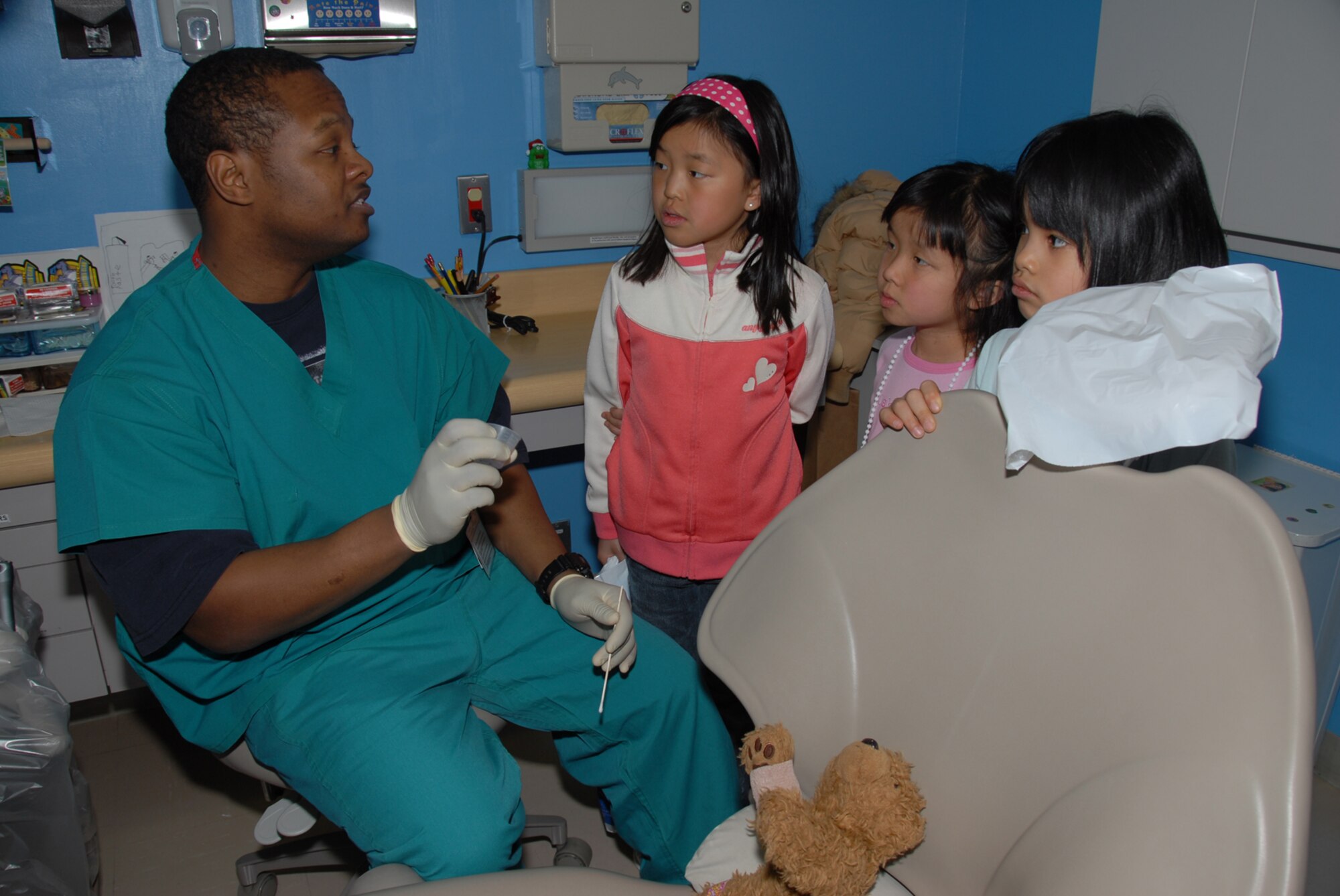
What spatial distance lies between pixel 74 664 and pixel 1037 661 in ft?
5.55

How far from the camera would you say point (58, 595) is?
169 cm

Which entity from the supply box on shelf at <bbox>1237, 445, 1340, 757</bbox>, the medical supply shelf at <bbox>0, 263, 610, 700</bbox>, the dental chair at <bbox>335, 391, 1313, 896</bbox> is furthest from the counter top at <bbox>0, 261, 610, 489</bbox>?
the supply box on shelf at <bbox>1237, 445, 1340, 757</bbox>

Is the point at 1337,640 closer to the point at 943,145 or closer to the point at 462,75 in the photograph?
the point at 943,145

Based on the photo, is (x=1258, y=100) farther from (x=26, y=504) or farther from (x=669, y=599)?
(x=26, y=504)

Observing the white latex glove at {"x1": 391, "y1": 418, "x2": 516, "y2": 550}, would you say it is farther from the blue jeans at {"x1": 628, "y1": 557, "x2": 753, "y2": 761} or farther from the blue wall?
the blue wall

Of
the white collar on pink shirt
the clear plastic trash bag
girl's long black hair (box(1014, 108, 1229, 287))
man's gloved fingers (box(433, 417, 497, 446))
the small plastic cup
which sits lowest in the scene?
the clear plastic trash bag

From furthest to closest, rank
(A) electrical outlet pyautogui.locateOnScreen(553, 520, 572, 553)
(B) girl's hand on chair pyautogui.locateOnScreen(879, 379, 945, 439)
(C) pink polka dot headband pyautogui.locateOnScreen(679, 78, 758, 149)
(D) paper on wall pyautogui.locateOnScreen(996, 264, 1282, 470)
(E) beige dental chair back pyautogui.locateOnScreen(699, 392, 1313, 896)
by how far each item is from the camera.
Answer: (A) electrical outlet pyautogui.locateOnScreen(553, 520, 572, 553) → (C) pink polka dot headband pyautogui.locateOnScreen(679, 78, 758, 149) → (B) girl's hand on chair pyautogui.locateOnScreen(879, 379, 945, 439) → (D) paper on wall pyautogui.locateOnScreen(996, 264, 1282, 470) → (E) beige dental chair back pyautogui.locateOnScreen(699, 392, 1313, 896)

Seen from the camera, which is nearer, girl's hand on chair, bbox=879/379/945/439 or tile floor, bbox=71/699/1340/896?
girl's hand on chair, bbox=879/379/945/439

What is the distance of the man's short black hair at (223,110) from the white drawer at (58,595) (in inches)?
33.0

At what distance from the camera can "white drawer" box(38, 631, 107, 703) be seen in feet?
5.63

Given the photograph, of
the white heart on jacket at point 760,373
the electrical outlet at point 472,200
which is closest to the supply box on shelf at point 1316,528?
the white heart on jacket at point 760,373

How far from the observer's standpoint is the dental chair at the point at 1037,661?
2.28ft

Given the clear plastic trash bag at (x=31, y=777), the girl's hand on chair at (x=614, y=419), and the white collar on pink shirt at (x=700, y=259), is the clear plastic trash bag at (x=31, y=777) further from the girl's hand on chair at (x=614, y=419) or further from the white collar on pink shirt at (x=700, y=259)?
the white collar on pink shirt at (x=700, y=259)

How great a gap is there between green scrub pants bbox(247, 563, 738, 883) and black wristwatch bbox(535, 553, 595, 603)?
0.08ft
